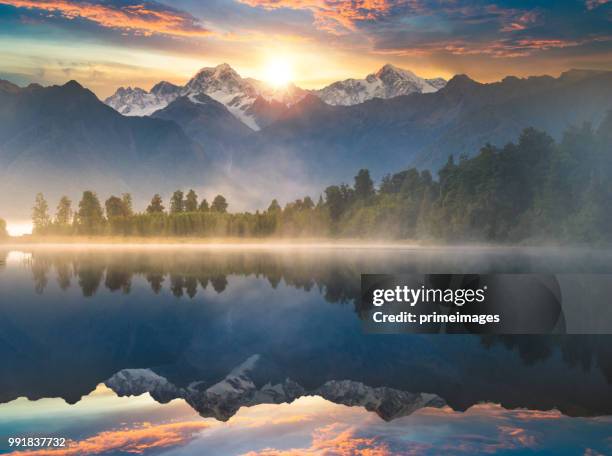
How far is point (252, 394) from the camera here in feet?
76.7

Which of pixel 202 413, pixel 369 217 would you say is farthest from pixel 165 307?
pixel 369 217

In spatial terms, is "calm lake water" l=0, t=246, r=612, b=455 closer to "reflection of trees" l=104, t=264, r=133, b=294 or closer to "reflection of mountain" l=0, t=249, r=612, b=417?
"reflection of mountain" l=0, t=249, r=612, b=417

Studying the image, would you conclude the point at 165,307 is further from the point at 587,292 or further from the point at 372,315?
the point at 587,292

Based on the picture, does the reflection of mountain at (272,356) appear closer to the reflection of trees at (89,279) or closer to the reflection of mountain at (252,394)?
the reflection of mountain at (252,394)

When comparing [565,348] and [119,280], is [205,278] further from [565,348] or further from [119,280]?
[565,348]

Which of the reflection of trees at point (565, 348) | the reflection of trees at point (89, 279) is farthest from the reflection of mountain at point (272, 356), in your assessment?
the reflection of trees at point (89, 279)

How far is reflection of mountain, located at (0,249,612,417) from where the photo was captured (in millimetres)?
23328

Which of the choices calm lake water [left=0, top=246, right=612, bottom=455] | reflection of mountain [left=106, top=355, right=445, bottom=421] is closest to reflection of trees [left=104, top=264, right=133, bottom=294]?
calm lake water [left=0, top=246, right=612, bottom=455]

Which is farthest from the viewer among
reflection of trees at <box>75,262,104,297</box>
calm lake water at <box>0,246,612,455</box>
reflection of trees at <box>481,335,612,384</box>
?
reflection of trees at <box>75,262,104,297</box>

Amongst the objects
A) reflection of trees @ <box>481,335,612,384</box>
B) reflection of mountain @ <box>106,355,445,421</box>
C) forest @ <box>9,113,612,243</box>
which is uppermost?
A: forest @ <box>9,113,612,243</box>

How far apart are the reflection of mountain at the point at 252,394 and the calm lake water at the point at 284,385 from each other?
0.22 feet

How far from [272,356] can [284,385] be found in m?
5.20

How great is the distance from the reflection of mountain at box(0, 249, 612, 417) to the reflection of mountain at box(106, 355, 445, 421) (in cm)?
7

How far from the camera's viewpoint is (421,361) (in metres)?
28.1
